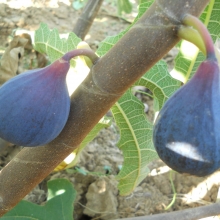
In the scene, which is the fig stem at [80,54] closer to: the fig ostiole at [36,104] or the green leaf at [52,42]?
the fig ostiole at [36,104]

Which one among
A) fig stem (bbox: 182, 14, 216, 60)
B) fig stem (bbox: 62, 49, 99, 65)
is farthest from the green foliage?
fig stem (bbox: 182, 14, 216, 60)

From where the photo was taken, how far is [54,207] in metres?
1.45

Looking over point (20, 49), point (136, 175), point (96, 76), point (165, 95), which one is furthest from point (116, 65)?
point (20, 49)

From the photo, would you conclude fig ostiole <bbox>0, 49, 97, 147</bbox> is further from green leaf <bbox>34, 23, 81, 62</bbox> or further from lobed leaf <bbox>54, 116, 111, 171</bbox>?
lobed leaf <bbox>54, 116, 111, 171</bbox>

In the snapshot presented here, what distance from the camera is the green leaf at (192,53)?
1100mm

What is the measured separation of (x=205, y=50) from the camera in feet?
1.93

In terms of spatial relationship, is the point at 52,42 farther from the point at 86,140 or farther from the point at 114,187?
the point at 114,187

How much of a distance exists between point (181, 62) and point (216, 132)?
627 mm

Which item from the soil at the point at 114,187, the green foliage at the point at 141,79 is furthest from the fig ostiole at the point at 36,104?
the soil at the point at 114,187

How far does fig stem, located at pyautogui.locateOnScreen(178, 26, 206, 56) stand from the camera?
604mm

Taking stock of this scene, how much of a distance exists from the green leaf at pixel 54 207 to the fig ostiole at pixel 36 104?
76cm

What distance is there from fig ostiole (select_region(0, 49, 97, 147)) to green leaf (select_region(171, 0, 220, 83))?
1.70 ft

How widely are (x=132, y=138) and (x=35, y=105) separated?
71 cm

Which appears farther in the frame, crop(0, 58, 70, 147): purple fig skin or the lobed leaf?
the lobed leaf
